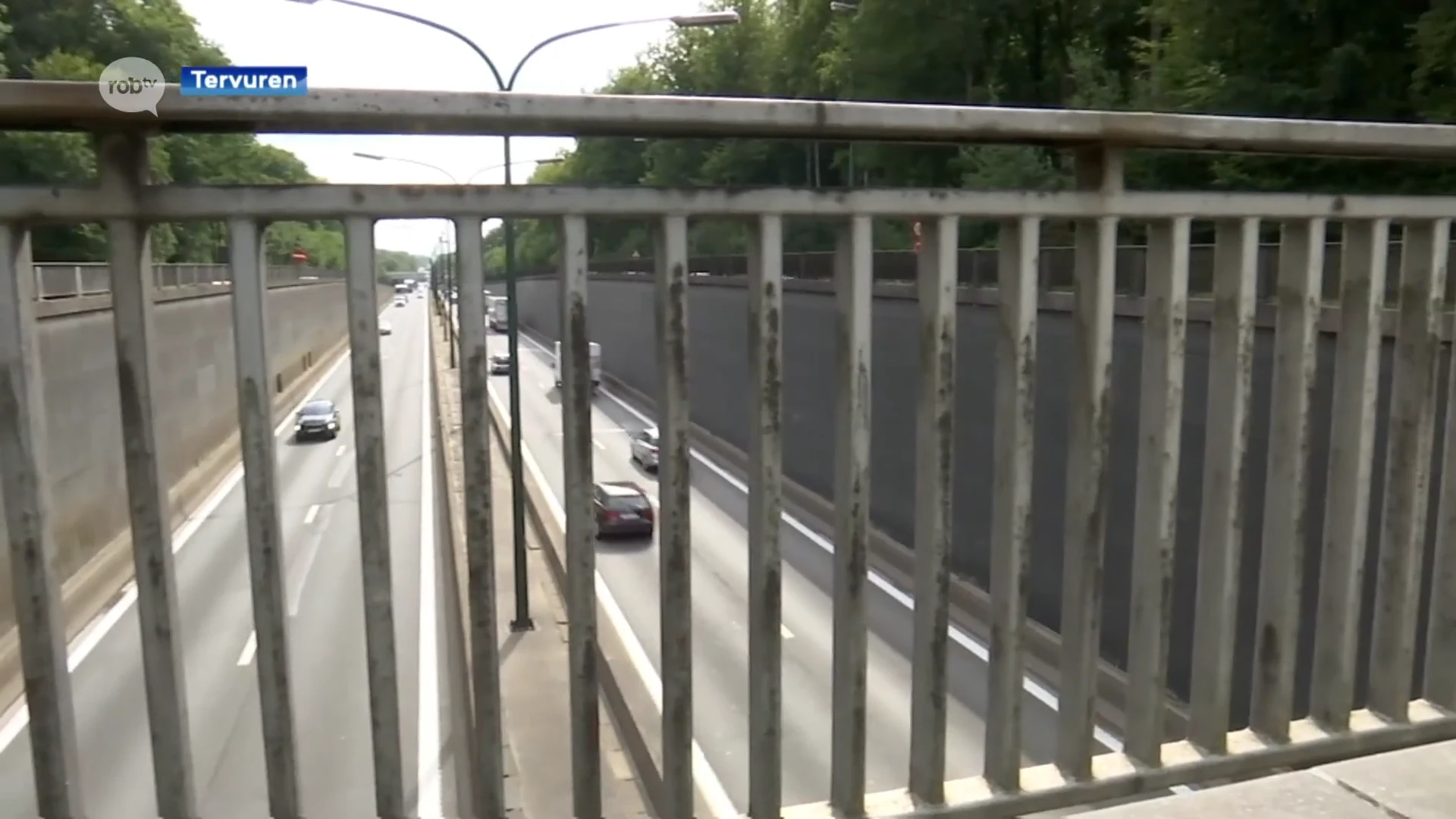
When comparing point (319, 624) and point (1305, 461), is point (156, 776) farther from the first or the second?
point (319, 624)

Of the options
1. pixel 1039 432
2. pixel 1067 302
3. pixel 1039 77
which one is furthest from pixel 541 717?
pixel 1039 77

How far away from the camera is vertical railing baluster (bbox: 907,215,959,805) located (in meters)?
2.61

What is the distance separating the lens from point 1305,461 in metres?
3.02

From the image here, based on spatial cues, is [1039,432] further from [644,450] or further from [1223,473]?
[644,450]

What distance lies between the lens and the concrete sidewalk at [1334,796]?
2.76m

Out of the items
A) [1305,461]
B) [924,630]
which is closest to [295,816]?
[924,630]

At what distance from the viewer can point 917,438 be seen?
8.87ft

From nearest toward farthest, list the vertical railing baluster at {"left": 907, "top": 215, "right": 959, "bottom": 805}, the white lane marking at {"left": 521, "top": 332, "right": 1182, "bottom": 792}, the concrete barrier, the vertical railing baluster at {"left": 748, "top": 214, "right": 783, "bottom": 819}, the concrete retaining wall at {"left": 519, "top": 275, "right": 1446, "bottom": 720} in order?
the vertical railing baluster at {"left": 748, "top": 214, "right": 783, "bottom": 819}
the vertical railing baluster at {"left": 907, "top": 215, "right": 959, "bottom": 805}
the concrete retaining wall at {"left": 519, "top": 275, "right": 1446, "bottom": 720}
the white lane marking at {"left": 521, "top": 332, "right": 1182, "bottom": 792}
the concrete barrier

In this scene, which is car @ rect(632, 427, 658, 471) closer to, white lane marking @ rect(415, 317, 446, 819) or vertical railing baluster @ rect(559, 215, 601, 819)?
white lane marking @ rect(415, 317, 446, 819)

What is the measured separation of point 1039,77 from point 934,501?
113 feet

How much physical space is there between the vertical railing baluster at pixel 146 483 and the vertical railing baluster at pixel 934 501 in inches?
59.4

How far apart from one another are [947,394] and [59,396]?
65.8 feet

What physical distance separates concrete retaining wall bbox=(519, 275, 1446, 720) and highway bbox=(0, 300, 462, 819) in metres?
6.25

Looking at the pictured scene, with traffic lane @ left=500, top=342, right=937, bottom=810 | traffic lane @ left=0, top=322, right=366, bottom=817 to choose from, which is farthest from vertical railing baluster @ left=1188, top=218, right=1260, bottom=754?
traffic lane @ left=0, top=322, right=366, bottom=817
